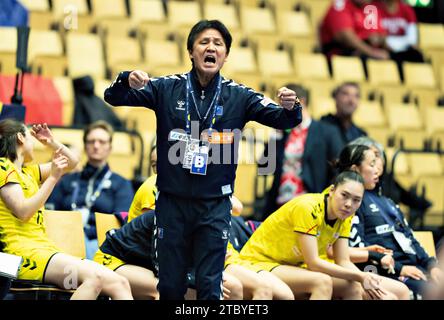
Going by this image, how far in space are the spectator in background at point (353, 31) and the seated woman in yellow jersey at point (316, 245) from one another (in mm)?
5364

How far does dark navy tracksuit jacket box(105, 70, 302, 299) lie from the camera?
17.4 ft

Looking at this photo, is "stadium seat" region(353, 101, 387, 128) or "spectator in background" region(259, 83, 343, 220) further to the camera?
"stadium seat" region(353, 101, 387, 128)

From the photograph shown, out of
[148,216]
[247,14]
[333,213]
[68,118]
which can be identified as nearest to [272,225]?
[333,213]

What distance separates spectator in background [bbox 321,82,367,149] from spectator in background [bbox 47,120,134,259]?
2099mm

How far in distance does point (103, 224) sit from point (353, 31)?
5.86 metres

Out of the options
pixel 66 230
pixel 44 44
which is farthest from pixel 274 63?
pixel 66 230

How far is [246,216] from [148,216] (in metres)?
2.99

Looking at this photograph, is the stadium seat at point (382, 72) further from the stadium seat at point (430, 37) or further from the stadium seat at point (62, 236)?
the stadium seat at point (62, 236)

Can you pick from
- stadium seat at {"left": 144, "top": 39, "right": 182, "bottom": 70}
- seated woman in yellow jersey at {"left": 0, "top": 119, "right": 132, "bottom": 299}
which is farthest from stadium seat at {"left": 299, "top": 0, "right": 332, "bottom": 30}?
seated woman in yellow jersey at {"left": 0, "top": 119, "right": 132, "bottom": 299}

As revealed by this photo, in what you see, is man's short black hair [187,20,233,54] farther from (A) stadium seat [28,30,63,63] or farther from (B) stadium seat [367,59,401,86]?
(B) stadium seat [367,59,401,86]

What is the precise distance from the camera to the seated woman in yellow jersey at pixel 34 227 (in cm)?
593


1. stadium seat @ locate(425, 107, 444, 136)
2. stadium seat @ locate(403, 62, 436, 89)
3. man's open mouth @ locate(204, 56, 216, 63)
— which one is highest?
stadium seat @ locate(403, 62, 436, 89)

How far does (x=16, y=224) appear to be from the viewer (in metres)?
6.09
